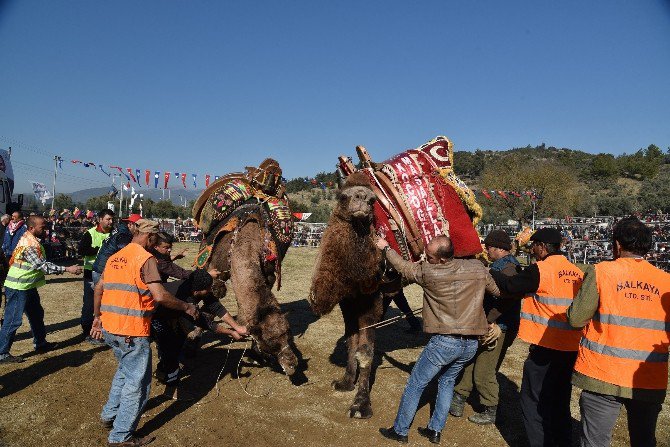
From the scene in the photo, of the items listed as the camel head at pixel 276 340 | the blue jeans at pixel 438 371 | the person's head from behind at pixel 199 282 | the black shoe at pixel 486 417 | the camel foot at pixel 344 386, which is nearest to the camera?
the blue jeans at pixel 438 371

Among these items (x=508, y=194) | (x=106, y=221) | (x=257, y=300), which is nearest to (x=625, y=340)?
(x=257, y=300)

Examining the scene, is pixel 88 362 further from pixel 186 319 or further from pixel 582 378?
pixel 582 378

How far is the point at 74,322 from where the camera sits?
8.71 m

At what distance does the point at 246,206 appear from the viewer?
23.9 feet

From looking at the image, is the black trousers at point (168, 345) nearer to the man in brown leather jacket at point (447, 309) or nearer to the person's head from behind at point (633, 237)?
the man in brown leather jacket at point (447, 309)

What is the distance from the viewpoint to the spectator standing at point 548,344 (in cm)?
397

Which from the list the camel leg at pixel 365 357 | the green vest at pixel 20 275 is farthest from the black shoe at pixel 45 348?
the camel leg at pixel 365 357

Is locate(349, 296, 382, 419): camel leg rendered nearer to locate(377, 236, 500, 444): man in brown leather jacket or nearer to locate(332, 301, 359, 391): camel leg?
locate(332, 301, 359, 391): camel leg

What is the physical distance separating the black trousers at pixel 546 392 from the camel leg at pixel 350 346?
85.8 inches

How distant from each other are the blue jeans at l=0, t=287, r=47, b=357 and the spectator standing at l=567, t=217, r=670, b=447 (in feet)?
23.7

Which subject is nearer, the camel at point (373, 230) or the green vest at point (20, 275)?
the camel at point (373, 230)

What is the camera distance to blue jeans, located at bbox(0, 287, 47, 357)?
6.13 metres

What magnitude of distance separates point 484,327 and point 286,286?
1088 centimetres

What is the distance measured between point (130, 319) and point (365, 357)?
111 inches
